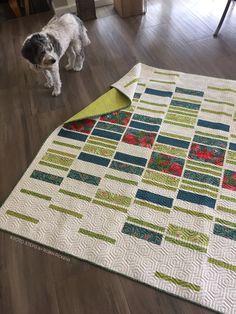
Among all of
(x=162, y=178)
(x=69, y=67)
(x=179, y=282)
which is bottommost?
(x=179, y=282)

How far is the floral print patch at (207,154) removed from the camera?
1.51 metres

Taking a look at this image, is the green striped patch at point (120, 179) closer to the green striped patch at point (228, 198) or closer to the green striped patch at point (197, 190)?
the green striped patch at point (197, 190)

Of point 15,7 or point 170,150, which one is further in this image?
point 15,7

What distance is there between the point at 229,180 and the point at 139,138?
0.57 metres

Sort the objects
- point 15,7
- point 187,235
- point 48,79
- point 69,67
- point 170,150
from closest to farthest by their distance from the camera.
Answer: point 187,235 < point 170,150 < point 48,79 < point 69,67 < point 15,7

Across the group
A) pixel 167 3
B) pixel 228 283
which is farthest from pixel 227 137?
pixel 167 3

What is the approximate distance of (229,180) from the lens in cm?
142

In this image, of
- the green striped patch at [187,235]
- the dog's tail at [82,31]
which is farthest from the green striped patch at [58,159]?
the dog's tail at [82,31]

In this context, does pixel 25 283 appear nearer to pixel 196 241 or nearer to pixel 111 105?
pixel 196 241

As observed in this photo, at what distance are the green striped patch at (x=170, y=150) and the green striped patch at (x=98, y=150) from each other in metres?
0.28

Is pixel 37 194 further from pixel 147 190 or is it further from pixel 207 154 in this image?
pixel 207 154

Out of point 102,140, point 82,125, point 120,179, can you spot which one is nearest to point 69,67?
point 82,125

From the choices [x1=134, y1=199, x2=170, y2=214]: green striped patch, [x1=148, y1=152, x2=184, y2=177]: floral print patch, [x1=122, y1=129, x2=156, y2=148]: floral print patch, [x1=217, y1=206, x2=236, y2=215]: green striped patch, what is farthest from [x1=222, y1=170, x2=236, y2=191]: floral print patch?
[x1=122, y1=129, x2=156, y2=148]: floral print patch

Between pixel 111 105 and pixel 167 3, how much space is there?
1.76m
